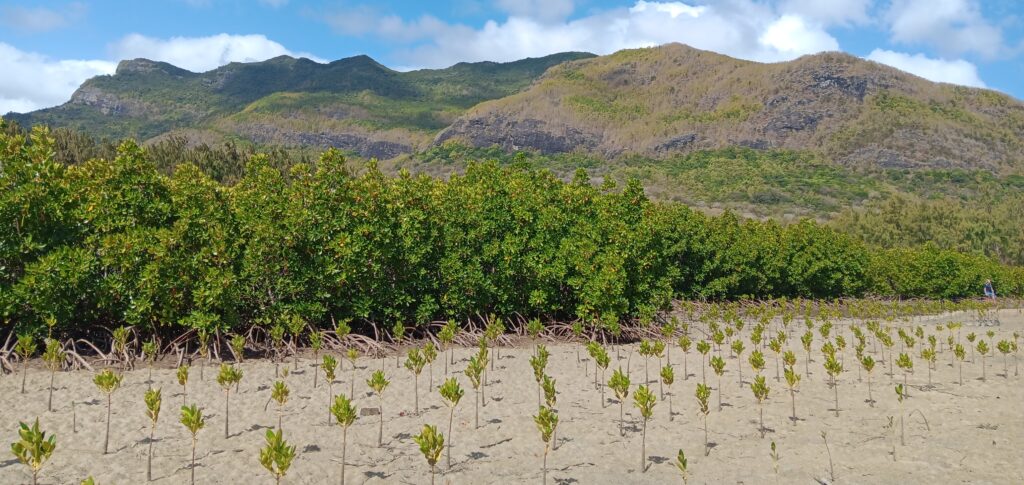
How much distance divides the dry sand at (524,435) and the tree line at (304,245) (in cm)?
175

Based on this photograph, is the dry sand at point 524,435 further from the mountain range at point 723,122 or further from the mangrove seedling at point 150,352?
the mountain range at point 723,122

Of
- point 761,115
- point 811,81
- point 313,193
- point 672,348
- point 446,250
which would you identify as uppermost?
point 811,81

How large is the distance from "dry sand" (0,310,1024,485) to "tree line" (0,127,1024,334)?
175cm

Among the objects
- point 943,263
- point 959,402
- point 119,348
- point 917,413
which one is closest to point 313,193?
point 119,348

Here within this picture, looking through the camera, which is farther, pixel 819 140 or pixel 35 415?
pixel 819 140

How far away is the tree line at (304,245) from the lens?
1079 centimetres

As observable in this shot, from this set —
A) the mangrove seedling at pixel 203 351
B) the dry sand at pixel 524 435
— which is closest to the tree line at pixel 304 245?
the mangrove seedling at pixel 203 351

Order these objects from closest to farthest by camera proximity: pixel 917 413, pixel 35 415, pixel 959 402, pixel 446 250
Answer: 1. pixel 35 415
2. pixel 917 413
3. pixel 959 402
4. pixel 446 250

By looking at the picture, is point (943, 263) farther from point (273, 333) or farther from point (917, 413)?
point (273, 333)

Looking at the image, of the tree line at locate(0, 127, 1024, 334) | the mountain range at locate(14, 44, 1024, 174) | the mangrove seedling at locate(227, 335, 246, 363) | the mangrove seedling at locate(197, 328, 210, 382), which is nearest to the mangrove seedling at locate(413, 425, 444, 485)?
the mangrove seedling at locate(197, 328, 210, 382)

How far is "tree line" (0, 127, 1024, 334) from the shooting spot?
10789 millimetres

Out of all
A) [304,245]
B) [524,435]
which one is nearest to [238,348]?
[304,245]

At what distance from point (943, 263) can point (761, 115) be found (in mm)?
130543

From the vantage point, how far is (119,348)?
1025cm
